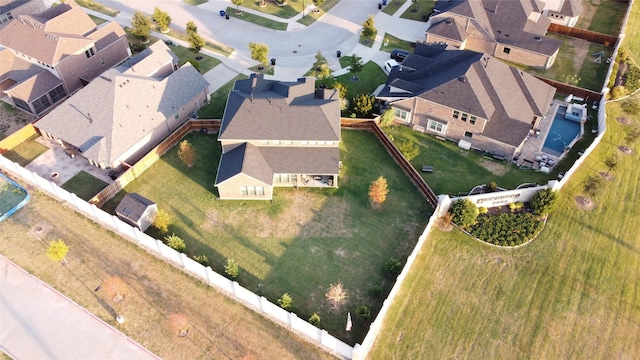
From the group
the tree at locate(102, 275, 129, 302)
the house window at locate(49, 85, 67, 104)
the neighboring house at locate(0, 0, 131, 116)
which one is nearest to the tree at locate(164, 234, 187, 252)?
the tree at locate(102, 275, 129, 302)

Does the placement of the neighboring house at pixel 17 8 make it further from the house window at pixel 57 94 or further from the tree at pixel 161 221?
the tree at pixel 161 221

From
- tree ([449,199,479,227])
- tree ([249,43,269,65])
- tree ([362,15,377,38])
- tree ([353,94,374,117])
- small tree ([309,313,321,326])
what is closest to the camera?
small tree ([309,313,321,326])

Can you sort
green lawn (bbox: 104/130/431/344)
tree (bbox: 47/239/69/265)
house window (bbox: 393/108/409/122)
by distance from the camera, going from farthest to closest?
house window (bbox: 393/108/409/122)
green lawn (bbox: 104/130/431/344)
tree (bbox: 47/239/69/265)

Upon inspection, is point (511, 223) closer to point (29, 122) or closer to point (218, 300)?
point (218, 300)

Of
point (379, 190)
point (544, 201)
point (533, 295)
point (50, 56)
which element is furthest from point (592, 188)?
point (50, 56)

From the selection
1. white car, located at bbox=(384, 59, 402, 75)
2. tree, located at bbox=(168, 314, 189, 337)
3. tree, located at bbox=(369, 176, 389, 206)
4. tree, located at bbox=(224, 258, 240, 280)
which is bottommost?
tree, located at bbox=(168, 314, 189, 337)

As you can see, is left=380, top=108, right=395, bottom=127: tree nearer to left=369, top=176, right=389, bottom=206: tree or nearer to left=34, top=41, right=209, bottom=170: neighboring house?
left=369, top=176, right=389, bottom=206: tree

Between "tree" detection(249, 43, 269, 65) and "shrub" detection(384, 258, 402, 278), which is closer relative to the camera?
"shrub" detection(384, 258, 402, 278)

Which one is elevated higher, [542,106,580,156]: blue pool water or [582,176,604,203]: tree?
[542,106,580,156]: blue pool water
